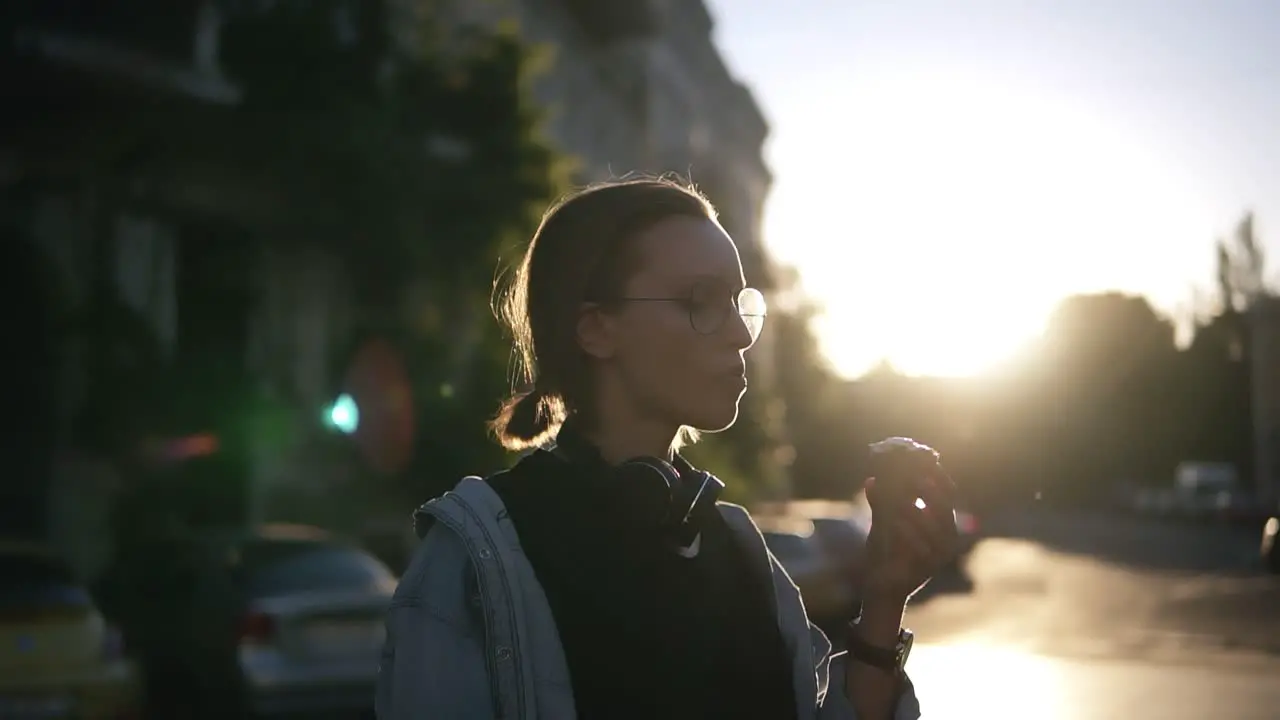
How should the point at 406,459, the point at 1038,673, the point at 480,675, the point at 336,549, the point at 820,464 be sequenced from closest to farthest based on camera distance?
the point at 480,675 → the point at 820,464 → the point at 336,549 → the point at 1038,673 → the point at 406,459

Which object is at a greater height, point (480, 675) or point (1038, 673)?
point (480, 675)

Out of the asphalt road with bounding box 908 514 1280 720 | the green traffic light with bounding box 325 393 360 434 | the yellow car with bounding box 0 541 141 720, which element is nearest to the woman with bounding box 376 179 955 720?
the asphalt road with bounding box 908 514 1280 720

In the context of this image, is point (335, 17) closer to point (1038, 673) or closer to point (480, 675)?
point (1038, 673)

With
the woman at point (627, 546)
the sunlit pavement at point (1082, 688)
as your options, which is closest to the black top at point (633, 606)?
the woman at point (627, 546)

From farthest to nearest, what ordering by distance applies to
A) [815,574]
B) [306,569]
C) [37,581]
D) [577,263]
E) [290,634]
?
[815,574]
[306,569]
[290,634]
[37,581]
[577,263]

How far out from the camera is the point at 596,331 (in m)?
2.37

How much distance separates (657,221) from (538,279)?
7.7 inches

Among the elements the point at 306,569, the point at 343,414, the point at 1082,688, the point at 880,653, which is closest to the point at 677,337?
the point at 880,653

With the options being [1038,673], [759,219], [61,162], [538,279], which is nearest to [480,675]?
[538,279]

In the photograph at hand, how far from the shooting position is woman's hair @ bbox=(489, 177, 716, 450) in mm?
2355

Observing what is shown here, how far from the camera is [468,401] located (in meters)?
20.2

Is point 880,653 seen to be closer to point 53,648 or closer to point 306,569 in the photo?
point 53,648

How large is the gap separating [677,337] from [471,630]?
500 millimetres

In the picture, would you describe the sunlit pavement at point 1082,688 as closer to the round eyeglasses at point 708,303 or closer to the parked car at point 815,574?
the parked car at point 815,574
